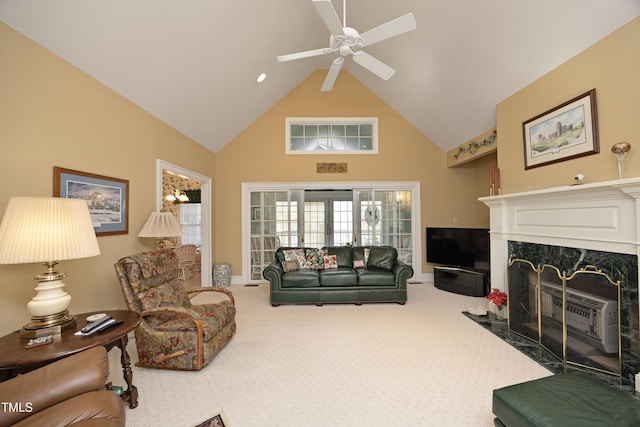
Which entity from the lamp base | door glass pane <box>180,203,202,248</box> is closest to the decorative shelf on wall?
the lamp base

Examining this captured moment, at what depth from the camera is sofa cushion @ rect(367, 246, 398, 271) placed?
14.7ft

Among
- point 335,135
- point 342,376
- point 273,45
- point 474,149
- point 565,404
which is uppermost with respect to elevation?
point 273,45

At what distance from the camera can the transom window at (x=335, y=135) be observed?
5.71 meters

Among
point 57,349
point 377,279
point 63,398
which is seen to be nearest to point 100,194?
point 57,349

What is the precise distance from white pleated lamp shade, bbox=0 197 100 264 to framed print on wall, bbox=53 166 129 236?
81 centimetres

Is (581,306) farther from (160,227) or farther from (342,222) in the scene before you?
(160,227)

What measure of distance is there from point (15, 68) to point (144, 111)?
1.38 m

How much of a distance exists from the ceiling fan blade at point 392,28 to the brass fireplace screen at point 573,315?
2702mm

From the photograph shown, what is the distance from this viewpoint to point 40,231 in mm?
1564

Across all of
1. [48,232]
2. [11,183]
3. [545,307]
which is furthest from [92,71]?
[545,307]

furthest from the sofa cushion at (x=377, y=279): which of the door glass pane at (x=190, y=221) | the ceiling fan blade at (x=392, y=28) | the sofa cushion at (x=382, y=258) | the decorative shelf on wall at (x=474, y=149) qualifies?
the door glass pane at (x=190, y=221)

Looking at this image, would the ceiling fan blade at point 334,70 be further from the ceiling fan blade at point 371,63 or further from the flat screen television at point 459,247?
the flat screen television at point 459,247

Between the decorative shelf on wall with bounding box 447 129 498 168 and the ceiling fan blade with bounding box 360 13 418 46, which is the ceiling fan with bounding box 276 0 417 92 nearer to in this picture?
the ceiling fan blade with bounding box 360 13 418 46

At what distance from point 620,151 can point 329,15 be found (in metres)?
2.71
